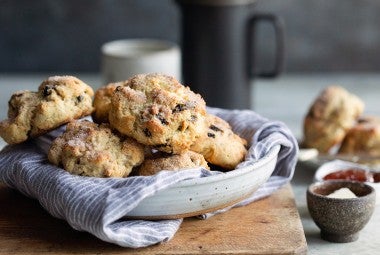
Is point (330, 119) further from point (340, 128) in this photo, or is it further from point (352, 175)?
point (352, 175)

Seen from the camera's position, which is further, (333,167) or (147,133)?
(333,167)

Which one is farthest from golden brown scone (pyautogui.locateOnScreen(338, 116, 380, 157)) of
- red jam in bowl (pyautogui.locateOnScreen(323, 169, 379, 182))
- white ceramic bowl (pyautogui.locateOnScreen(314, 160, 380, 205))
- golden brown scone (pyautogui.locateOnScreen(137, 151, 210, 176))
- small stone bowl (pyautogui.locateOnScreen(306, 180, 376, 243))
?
golden brown scone (pyautogui.locateOnScreen(137, 151, 210, 176))

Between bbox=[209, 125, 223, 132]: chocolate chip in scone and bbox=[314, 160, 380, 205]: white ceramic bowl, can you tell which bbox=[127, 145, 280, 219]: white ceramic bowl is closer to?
bbox=[209, 125, 223, 132]: chocolate chip in scone

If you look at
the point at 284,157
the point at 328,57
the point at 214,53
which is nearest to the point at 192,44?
the point at 214,53

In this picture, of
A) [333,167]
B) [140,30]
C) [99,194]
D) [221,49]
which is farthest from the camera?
[140,30]

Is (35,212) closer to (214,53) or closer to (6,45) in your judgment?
(214,53)

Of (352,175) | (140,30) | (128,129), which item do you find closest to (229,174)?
(128,129)
